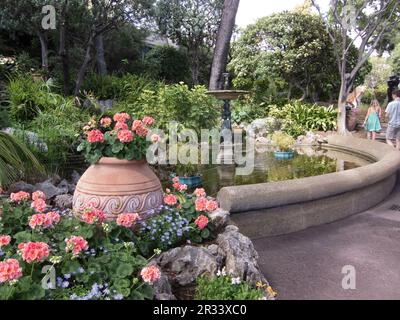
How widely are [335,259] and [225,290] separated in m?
1.59

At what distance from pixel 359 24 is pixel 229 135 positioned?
8989 mm

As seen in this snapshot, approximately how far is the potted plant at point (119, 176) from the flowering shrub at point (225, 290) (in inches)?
34.5

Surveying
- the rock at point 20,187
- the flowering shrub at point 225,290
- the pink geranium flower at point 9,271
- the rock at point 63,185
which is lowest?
the flowering shrub at point 225,290

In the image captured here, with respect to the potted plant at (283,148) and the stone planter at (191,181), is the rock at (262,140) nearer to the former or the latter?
the potted plant at (283,148)

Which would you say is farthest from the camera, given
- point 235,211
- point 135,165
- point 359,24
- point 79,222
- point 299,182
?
point 359,24

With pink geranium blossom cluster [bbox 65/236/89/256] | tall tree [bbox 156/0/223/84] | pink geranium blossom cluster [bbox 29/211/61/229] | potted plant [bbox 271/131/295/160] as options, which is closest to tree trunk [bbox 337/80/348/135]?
potted plant [bbox 271/131/295/160]

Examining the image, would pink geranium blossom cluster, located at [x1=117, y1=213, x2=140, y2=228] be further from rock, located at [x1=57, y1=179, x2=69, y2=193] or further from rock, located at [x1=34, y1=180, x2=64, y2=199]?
rock, located at [x1=57, y1=179, x2=69, y2=193]

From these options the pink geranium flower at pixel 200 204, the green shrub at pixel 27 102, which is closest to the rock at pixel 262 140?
the green shrub at pixel 27 102

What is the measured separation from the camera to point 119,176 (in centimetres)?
323

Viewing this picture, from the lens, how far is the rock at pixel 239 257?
Answer: 2.78m

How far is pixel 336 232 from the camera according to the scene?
14.5 ft

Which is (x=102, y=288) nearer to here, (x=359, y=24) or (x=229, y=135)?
(x=229, y=135)

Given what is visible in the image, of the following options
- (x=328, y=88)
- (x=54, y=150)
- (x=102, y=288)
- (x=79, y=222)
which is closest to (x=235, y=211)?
(x=79, y=222)

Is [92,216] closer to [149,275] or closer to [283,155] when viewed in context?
[149,275]
